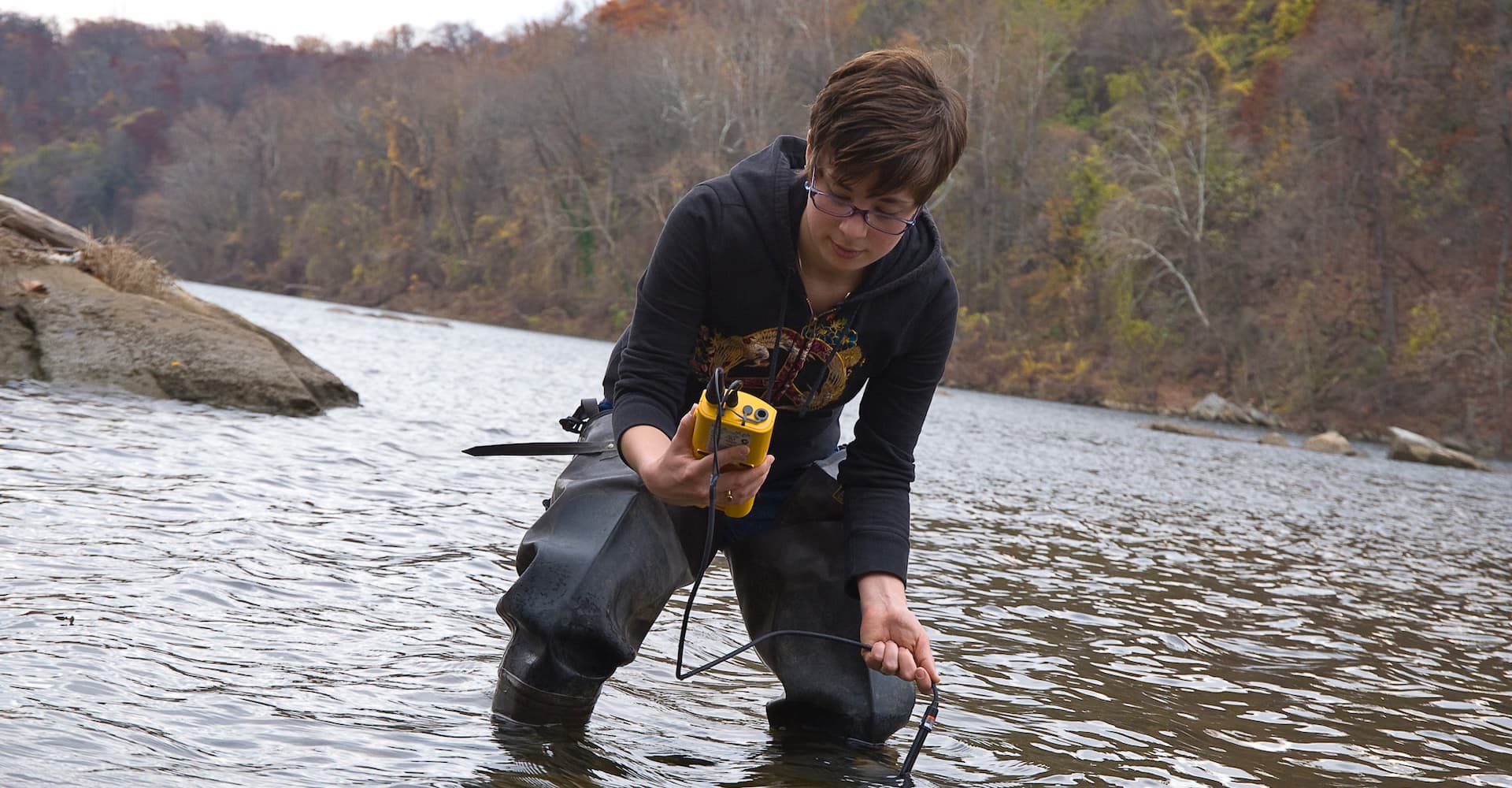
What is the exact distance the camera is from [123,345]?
37.8 ft

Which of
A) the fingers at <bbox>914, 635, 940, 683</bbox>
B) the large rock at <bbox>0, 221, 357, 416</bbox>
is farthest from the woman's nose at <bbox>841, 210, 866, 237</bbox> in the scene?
the large rock at <bbox>0, 221, 357, 416</bbox>

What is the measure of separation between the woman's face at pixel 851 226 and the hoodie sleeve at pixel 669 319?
0.30 meters

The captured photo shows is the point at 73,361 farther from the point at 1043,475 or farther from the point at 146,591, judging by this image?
the point at 1043,475

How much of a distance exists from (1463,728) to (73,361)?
1101 cm

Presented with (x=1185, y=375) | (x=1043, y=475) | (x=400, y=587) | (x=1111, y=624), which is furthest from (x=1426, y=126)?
(x=400, y=587)

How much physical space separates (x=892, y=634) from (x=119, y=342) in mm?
10365

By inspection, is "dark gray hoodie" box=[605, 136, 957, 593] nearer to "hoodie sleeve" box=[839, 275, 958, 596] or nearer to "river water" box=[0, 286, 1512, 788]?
"hoodie sleeve" box=[839, 275, 958, 596]

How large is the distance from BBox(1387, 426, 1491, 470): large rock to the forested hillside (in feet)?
23.5

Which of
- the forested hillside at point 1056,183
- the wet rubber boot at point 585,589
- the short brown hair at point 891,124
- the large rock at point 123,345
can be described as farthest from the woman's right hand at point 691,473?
the forested hillside at point 1056,183

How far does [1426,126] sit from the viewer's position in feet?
139

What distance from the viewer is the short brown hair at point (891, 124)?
294 cm

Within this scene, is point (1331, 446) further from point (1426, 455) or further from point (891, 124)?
point (891, 124)

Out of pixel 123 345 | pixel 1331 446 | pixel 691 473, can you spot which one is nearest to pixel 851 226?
pixel 691 473

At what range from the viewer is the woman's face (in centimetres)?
308
